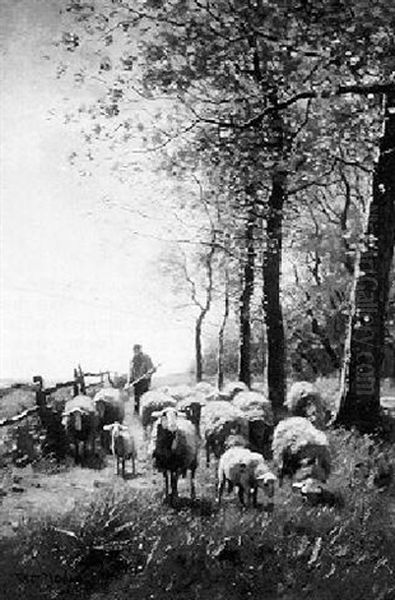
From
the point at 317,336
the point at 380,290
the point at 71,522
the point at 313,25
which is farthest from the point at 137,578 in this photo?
the point at 317,336

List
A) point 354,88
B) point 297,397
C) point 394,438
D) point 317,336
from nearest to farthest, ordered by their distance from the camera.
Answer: point 354,88 < point 394,438 < point 297,397 < point 317,336

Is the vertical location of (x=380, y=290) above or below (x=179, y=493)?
above

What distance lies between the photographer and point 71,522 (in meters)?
8.64

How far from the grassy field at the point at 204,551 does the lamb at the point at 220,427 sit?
3517 mm

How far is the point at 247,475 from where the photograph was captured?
1072 centimetres

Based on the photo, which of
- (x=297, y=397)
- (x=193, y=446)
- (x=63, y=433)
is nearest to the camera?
(x=193, y=446)

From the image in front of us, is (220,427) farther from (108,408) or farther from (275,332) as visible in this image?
(275,332)

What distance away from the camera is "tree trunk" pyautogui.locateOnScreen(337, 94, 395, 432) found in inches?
551

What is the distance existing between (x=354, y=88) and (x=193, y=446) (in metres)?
6.82

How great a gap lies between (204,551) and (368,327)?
7.76 metres

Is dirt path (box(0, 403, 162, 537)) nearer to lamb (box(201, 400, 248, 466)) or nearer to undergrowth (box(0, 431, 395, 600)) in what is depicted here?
lamb (box(201, 400, 248, 466))

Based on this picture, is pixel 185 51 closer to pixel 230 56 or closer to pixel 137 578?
pixel 230 56
